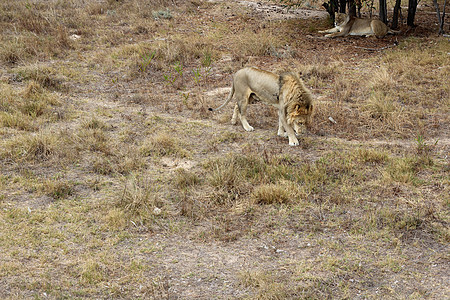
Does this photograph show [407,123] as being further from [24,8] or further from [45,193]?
[24,8]

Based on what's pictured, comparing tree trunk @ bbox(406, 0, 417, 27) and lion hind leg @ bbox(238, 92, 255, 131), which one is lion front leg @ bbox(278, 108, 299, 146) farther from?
tree trunk @ bbox(406, 0, 417, 27)

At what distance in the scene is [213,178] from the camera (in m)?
6.17

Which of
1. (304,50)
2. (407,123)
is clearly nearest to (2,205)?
(407,123)

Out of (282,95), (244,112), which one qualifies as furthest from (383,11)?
(282,95)

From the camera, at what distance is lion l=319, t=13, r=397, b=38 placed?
13.1m

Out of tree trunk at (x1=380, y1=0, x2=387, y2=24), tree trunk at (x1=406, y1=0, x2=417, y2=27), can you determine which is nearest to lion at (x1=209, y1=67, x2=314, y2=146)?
tree trunk at (x1=380, y1=0, x2=387, y2=24)

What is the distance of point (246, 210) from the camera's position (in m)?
5.64

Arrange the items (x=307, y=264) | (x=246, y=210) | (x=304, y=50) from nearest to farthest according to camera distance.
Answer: (x=307, y=264) < (x=246, y=210) < (x=304, y=50)

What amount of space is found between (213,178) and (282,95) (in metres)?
2.01

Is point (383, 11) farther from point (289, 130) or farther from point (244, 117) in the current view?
point (289, 130)

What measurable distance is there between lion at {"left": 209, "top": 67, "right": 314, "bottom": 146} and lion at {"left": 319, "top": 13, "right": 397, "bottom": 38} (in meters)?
6.91

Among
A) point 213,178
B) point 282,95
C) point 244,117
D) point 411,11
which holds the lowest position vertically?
point 213,178

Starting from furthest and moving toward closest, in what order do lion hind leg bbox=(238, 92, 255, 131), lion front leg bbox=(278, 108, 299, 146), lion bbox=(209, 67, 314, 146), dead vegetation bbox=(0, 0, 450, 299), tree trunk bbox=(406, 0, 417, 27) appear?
tree trunk bbox=(406, 0, 417, 27)
lion hind leg bbox=(238, 92, 255, 131)
lion front leg bbox=(278, 108, 299, 146)
lion bbox=(209, 67, 314, 146)
dead vegetation bbox=(0, 0, 450, 299)

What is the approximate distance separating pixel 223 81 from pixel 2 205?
19.3 ft
